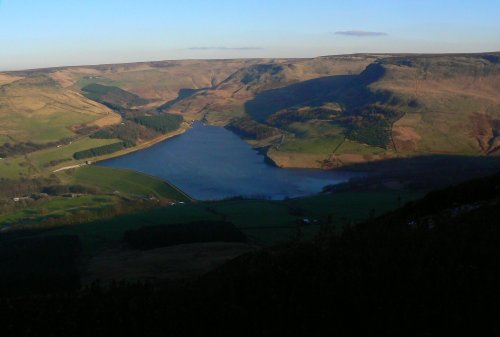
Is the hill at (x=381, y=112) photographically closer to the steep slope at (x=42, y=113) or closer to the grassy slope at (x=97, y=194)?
the grassy slope at (x=97, y=194)

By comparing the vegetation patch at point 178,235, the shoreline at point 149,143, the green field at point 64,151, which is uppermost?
the vegetation patch at point 178,235

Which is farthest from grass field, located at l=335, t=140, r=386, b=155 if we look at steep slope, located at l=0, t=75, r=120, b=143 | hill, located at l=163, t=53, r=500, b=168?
steep slope, located at l=0, t=75, r=120, b=143

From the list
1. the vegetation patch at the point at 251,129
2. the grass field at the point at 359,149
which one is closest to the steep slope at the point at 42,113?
the vegetation patch at the point at 251,129

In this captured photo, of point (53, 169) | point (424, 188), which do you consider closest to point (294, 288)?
point (424, 188)

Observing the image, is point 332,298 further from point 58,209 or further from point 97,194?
point 97,194

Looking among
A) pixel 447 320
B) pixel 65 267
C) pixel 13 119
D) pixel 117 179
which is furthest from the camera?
pixel 13 119

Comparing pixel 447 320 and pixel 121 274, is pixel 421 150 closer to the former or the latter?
pixel 121 274

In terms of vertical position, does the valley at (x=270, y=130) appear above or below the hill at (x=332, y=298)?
below

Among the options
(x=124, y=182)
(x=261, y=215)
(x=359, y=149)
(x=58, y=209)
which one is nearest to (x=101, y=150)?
(x=124, y=182)
